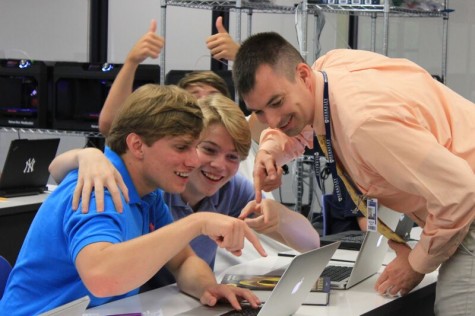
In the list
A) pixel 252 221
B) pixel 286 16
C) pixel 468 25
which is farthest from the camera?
pixel 286 16

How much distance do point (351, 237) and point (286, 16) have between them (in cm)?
500

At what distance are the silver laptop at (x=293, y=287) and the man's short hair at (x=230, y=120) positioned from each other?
573 mm

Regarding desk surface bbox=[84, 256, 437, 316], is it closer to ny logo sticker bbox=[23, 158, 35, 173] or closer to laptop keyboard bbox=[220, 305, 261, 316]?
laptop keyboard bbox=[220, 305, 261, 316]

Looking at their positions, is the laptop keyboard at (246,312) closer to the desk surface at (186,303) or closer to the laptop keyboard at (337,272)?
the desk surface at (186,303)

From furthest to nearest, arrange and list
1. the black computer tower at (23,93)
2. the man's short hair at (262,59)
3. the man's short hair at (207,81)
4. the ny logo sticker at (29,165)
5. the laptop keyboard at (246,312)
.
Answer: the black computer tower at (23,93) < the ny logo sticker at (29,165) < the man's short hair at (207,81) < the man's short hair at (262,59) < the laptop keyboard at (246,312)

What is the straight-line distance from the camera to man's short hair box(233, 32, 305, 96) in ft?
7.56

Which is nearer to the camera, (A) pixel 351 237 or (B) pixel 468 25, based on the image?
(A) pixel 351 237

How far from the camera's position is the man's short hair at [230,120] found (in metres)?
2.66

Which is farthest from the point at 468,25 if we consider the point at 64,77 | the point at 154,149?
the point at 154,149

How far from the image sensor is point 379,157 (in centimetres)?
209

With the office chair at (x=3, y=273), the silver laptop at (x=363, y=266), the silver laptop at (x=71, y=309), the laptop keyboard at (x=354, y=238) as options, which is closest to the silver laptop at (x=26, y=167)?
the laptop keyboard at (x=354, y=238)

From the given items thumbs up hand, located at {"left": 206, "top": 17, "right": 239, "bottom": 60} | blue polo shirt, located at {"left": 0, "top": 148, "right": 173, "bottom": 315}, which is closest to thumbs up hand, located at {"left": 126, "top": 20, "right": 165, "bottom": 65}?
thumbs up hand, located at {"left": 206, "top": 17, "right": 239, "bottom": 60}

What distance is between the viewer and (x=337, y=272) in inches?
105

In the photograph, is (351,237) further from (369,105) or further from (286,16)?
(286,16)
